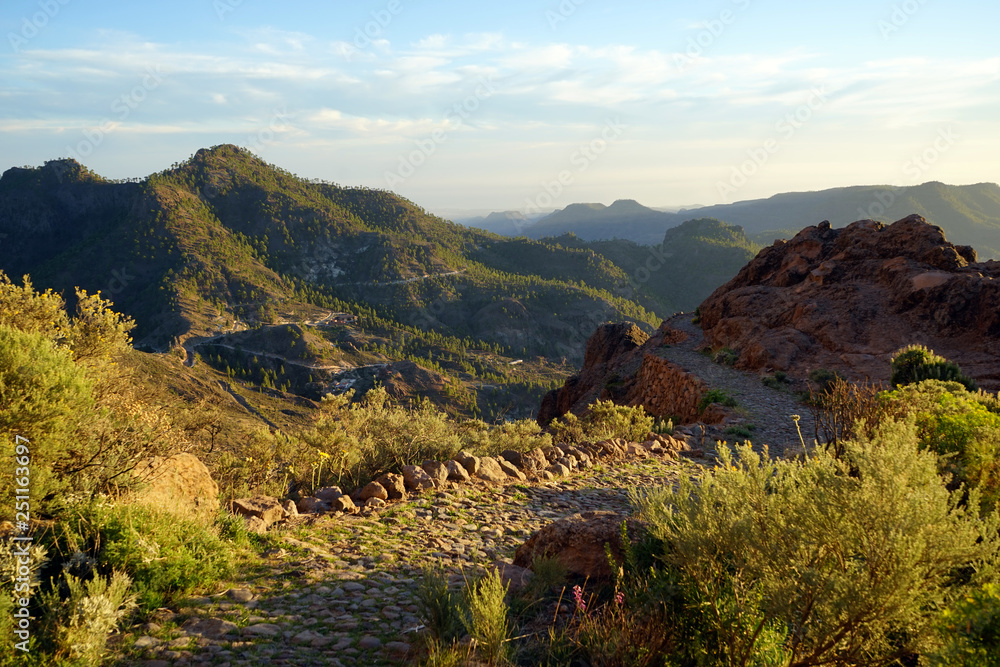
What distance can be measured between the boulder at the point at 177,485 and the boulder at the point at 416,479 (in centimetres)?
198

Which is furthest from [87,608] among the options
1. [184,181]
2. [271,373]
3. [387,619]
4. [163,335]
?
[184,181]

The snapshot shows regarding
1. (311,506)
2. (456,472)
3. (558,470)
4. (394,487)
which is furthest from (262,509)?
(558,470)

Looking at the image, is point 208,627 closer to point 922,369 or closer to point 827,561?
point 827,561

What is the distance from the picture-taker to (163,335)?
5369 cm

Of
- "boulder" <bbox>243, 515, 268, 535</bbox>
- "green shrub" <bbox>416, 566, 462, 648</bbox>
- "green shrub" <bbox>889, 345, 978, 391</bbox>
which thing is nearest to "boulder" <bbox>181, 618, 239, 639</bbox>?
"green shrub" <bbox>416, 566, 462, 648</bbox>

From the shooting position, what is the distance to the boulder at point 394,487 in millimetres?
5887

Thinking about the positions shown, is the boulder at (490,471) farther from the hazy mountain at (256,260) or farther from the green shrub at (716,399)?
the hazy mountain at (256,260)

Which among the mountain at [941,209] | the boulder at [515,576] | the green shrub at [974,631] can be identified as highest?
the mountain at [941,209]

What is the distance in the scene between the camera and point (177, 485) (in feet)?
15.4

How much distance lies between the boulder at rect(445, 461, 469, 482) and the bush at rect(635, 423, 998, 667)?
385cm

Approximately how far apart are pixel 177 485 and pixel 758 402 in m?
13.1

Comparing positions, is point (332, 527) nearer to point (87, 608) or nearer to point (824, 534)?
point (87, 608)

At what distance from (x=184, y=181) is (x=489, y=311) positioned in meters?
54.3

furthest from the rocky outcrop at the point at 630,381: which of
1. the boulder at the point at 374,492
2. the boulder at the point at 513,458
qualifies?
the boulder at the point at 374,492
